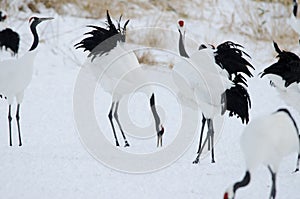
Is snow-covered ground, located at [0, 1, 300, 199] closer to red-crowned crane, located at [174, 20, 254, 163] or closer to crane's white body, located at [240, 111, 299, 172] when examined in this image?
red-crowned crane, located at [174, 20, 254, 163]

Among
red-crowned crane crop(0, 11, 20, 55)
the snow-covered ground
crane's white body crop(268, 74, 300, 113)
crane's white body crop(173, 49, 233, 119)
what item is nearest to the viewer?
the snow-covered ground

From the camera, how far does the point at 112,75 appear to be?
514cm

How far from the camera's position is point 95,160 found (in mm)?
4754

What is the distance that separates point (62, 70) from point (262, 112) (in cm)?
248

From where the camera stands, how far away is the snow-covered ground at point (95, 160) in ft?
13.8

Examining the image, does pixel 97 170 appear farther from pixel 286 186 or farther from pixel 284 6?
pixel 284 6

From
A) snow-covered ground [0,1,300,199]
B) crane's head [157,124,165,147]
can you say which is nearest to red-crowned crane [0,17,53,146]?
snow-covered ground [0,1,300,199]

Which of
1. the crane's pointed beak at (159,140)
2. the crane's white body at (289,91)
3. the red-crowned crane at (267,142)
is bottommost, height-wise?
the red-crowned crane at (267,142)

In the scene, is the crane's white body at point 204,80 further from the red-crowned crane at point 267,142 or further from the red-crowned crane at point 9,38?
the red-crowned crane at point 9,38

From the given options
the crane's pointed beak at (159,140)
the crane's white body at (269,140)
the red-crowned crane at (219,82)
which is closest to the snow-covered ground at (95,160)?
the crane's pointed beak at (159,140)

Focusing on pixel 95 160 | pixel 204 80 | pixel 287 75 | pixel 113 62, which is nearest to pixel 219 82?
pixel 204 80

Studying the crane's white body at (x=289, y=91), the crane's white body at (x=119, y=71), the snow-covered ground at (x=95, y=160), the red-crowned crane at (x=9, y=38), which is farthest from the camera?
the red-crowned crane at (x=9, y=38)

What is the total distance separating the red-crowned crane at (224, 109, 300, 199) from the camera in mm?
3506

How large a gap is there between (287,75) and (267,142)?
1.43 meters
